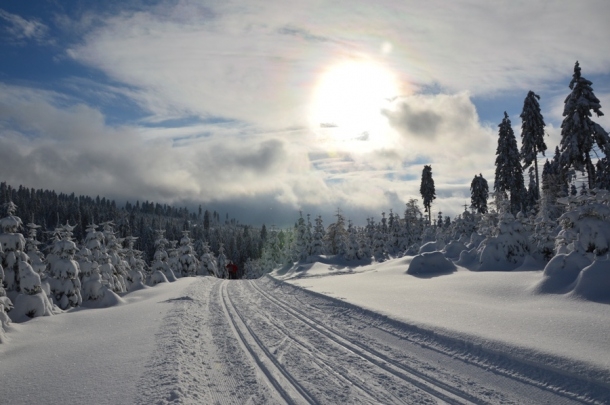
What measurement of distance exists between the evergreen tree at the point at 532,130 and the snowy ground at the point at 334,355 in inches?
1102

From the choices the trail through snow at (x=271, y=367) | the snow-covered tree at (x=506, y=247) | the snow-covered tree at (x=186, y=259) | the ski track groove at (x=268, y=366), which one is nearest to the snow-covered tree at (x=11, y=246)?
the trail through snow at (x=271, y=367)

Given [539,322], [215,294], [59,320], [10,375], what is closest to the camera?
[10,375]

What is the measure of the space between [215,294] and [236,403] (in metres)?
16.5

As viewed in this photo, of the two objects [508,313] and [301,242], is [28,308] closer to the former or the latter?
[508,313]

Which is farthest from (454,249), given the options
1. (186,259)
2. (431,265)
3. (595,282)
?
(186,259)

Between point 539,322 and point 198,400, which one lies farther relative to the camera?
point 539,322

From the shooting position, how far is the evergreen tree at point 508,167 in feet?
143

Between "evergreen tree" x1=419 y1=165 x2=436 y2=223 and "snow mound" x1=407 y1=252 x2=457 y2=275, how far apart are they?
154ft

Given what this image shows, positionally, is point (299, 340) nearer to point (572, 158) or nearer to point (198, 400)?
point (198, 400)

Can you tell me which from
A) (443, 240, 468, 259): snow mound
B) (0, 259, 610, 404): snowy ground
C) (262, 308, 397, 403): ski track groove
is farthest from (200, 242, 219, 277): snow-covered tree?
→ (262, 308, 397, 403): ski track groove

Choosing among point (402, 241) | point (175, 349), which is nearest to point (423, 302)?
point (175, 349)

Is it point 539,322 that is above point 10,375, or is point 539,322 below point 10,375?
above

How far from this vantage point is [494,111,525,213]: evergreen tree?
143ft

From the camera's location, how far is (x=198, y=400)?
678cm
